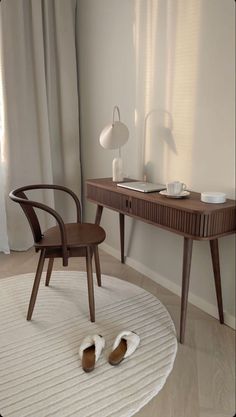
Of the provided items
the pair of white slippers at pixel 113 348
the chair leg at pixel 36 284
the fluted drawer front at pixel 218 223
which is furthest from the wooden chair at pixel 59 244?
the fluted drawer front at pixel 218 223

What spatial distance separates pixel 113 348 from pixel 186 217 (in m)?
0.63

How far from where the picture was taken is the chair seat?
1499 mm

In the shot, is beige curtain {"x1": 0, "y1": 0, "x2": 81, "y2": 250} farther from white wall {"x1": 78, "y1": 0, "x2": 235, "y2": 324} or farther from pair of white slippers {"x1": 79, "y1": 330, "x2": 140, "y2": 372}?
pair of white slippers {"x1": 79, "y1": 330, "x2": 140, "y2": 372}

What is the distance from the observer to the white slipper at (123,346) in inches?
49.6

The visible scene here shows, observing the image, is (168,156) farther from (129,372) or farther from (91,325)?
(129,372)

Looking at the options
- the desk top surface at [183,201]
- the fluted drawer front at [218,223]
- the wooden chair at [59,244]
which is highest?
the desk top surface at [183,201]

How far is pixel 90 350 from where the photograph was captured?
1301 millimetres

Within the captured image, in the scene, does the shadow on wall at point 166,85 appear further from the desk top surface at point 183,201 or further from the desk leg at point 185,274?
the desk leg at point 185,274

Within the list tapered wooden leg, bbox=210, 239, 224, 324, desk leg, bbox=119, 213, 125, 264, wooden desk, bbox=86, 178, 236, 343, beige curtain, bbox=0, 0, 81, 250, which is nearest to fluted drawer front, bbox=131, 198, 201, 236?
wooden desk, bbox=86, 178, 236, 343

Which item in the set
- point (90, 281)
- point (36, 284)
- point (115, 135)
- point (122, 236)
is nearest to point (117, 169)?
point (115, 135)

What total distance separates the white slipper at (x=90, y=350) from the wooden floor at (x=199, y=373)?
26 cm

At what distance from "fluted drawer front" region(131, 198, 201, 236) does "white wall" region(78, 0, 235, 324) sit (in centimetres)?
28

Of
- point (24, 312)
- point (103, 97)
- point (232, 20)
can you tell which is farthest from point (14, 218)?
point (232, 20)

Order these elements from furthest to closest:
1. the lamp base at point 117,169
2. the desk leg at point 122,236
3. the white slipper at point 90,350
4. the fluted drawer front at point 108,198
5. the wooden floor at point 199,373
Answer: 1. the desk leg at point 122,236
2. the lamp base at point 117,169
3. the fluted drawer front at point 108,198
4. the white slipper at point 90,350
5. the wooden floor at point 199,373
